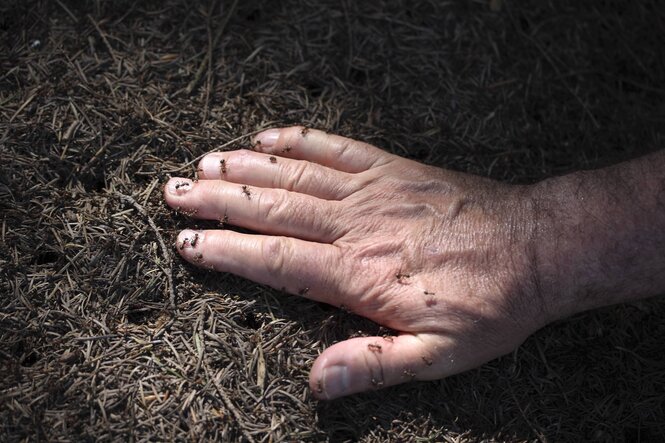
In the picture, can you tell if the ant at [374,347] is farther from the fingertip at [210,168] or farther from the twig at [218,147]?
the twig at [218,147]

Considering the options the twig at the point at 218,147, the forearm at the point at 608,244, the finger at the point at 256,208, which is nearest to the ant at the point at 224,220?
the finger at the point at 256,208

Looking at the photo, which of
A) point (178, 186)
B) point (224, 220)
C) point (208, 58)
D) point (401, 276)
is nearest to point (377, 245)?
point (401, 276)

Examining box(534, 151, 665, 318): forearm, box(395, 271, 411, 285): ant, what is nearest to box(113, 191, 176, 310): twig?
box(395, 271, 411, 285): ant

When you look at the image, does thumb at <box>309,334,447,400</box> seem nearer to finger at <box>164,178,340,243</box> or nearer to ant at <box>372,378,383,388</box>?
ant at <box>372,378,383,388</box>

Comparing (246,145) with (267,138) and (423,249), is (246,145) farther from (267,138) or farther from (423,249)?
(423,249)

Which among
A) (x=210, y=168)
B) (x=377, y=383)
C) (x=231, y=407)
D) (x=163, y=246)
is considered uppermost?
(x=210, y=168)

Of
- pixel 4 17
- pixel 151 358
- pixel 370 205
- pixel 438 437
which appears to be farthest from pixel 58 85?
pixel 438 437

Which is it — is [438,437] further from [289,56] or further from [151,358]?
[289,56]
